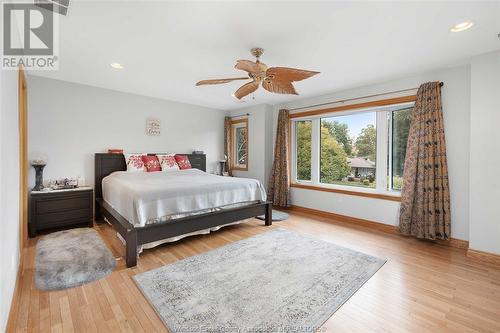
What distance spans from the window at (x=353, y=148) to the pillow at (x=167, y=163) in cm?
254

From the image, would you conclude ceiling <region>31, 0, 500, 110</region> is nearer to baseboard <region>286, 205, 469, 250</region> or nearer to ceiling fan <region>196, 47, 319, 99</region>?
ceiling fan <region>196, 47, 319, 99</region>

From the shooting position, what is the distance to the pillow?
4.52 meters

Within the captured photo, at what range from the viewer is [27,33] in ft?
7.19

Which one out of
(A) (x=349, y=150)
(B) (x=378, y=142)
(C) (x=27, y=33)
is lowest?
(A) (x=349, y=150)

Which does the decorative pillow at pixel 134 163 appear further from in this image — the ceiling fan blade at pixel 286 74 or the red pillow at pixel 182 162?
the ceiling fan blade at pixel 286 74

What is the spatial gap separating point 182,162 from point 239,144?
174cm

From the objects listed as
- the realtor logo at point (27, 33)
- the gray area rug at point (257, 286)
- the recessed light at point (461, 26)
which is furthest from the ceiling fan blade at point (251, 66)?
the gray area rug at point (257, 286)

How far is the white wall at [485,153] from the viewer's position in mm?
2555

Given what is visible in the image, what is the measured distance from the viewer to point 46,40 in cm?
237

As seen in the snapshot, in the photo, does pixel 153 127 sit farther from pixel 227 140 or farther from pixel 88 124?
pixel 227 140

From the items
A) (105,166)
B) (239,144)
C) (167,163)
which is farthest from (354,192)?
(105,166)

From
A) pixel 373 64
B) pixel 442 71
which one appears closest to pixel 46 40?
pixel 373 64

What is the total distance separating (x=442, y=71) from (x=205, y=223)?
3805mm

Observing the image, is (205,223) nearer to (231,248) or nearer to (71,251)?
(231,248)
